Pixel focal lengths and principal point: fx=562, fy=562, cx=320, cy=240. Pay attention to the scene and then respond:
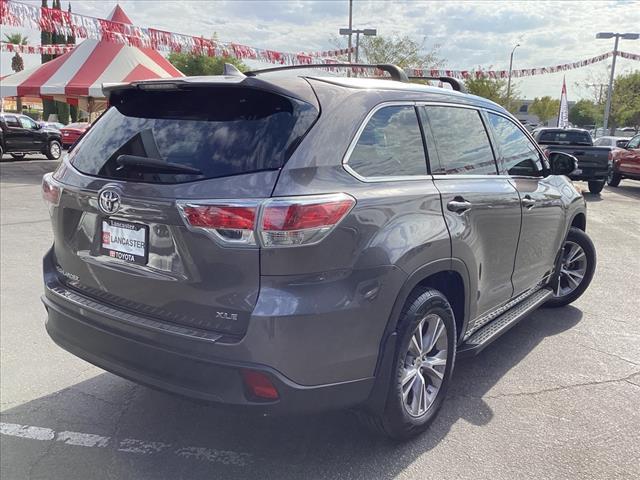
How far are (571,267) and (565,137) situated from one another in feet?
40.0

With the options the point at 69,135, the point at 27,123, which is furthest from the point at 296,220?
the point at 69,135

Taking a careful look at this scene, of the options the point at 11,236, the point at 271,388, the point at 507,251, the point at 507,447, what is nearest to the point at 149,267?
the point at 271,388

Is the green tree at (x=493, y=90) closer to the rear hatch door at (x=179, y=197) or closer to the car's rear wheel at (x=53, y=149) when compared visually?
the car's rear wheel at (x=53, y=149)

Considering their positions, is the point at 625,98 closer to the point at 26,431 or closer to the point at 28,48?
the point at 28,48

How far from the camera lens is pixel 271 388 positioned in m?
2.34

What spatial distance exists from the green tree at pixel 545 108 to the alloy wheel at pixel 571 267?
82.8m

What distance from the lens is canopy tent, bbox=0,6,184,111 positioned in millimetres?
18375

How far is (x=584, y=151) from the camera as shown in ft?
47.9

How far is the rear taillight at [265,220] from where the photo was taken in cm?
225

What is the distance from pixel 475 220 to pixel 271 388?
1.64m

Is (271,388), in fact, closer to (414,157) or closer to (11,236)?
(414,157)

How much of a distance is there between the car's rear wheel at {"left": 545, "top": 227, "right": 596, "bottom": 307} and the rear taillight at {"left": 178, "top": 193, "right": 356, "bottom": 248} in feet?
12.0

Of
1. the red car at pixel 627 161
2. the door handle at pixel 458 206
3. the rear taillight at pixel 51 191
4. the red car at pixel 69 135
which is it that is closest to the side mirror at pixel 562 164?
the door handle at pixel 458 206

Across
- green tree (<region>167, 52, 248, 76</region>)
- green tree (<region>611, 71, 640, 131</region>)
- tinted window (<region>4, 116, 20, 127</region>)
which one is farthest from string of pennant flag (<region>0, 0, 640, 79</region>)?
green tree (<region>611, 71, 640, 131</region>)
